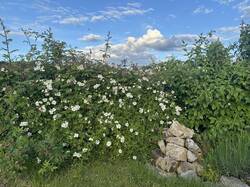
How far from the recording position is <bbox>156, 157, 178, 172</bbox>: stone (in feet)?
20.9

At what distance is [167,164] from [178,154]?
0.26m

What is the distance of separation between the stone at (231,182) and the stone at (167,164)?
0.74 m

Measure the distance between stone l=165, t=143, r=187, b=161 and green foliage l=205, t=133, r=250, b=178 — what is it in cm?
37

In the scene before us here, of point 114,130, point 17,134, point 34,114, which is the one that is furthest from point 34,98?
point 114,130

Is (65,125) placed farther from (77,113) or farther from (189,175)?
(189,175)

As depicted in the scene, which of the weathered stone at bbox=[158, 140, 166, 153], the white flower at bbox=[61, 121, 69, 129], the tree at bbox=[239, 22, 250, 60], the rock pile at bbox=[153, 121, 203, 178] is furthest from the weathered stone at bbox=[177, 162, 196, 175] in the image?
the tree at bbox=[239, 22, 250, 60]

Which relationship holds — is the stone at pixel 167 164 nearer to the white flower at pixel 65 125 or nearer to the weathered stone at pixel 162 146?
the weathered stone at pixel 162 146

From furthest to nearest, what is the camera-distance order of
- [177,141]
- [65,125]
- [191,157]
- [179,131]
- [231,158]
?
[179,131]
[177,141]
[191,157]
[65,125]
[231,158]

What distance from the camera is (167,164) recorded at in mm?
6395

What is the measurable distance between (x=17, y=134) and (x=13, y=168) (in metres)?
0.70

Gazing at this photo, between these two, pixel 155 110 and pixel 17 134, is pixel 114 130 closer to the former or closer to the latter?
pixel 155 110

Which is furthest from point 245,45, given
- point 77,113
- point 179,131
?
point 77,113

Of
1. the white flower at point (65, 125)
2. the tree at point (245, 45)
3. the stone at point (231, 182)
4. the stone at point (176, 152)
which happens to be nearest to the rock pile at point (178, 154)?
the stone at point (176, 152)

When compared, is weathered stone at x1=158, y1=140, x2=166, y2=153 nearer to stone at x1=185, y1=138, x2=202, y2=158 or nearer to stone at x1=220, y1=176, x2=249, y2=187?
stone at x1=185, y1=138, x2=202, y2=158
